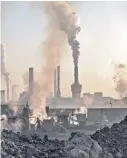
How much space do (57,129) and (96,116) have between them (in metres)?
11.0

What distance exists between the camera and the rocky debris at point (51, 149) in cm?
1051

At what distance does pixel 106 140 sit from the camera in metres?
13.6

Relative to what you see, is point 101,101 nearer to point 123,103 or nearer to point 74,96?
point 123,103

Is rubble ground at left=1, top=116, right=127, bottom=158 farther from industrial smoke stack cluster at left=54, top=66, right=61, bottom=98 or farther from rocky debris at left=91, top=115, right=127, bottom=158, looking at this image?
industrial smoke stack cluster at left=54, top=66, right=61, bottom=98

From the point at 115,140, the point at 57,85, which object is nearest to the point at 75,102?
the point at 57,85

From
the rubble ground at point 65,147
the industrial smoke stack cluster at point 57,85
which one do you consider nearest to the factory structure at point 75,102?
the industrial smoke stack cluster at point 57,85

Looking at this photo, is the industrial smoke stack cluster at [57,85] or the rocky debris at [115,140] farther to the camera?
the industrial smoke stack cluster at [57,85]

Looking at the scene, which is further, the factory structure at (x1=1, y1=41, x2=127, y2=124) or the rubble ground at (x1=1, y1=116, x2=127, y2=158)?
the factory structure at (x1=1, y1=41, x2=127, y2=124)

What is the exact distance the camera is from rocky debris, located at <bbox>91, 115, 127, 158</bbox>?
12461mm

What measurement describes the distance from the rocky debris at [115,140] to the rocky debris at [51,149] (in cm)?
75

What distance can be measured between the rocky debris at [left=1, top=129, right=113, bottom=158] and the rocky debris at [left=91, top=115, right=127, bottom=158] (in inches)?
29.4

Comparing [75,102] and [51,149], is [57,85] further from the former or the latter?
[51,149]

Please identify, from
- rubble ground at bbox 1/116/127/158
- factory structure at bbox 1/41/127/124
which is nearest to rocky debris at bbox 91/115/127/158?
rubble ground at bbox 1/116/127/158

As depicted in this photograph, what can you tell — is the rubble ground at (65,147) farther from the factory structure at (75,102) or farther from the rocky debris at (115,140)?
the factory structure at (75,102)
